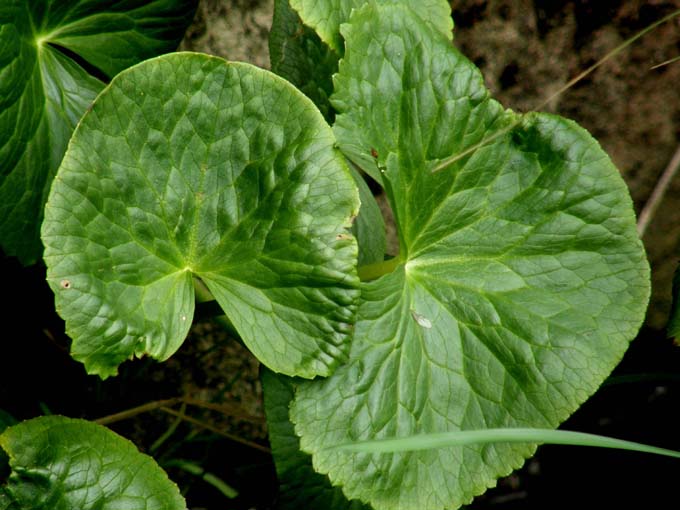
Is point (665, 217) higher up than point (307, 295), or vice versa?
point (307, 295)

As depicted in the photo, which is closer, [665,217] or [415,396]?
[415,396]

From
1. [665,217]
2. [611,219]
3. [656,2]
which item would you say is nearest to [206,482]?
[611,219]

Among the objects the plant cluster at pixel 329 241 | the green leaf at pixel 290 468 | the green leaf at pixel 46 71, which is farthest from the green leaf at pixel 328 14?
the green leaf at pixel 290 468

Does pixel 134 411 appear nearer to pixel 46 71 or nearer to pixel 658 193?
pixel 46 71

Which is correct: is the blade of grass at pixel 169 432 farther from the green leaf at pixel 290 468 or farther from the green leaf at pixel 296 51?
the green leaf at pixel 296 51

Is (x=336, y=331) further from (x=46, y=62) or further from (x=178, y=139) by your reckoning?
(x=46, y=62)

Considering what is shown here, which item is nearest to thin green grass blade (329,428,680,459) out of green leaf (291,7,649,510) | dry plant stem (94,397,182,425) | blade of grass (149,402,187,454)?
green leaf (291,7,649,510)

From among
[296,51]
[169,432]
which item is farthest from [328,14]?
[169,432]

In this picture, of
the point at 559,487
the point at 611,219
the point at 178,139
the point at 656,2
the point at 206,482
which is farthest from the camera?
the point at 559,487
